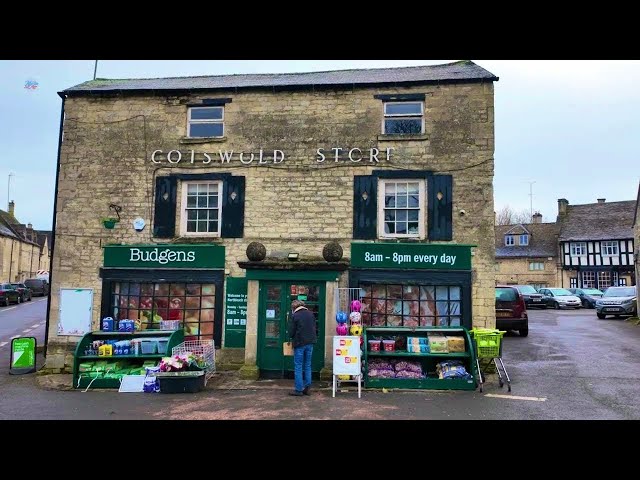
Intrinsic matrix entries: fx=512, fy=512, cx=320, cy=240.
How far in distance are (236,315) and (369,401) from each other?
417 centimetres

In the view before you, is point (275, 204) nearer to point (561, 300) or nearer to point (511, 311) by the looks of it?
point (511, 311)

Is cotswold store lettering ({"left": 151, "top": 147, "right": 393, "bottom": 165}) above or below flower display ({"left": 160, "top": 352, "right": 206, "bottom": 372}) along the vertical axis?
above

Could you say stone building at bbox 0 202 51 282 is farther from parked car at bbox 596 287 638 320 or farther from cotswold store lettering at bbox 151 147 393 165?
parked car at bbox 596 287 638 320

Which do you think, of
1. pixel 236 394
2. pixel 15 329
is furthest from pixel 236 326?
pixel 15 329

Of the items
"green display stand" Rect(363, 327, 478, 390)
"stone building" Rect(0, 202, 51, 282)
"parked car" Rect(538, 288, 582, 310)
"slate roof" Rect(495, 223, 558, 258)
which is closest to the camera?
"green display stand" Rect(363, 327, 478, 390)

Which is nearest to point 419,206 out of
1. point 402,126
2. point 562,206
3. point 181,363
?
point 402,126

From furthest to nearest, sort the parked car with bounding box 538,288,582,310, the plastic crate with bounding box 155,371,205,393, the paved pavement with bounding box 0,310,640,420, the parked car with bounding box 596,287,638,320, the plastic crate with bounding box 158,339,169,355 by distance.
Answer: the parked car with bounding box 538,288,582,310, the parked car with bounding box 596,287,638,320, the plastic crate with bounding box 158,339,169,355, the plastic crate with bounding box 155,371,205,393, the paved pavement with bounding box 0,310,640,420

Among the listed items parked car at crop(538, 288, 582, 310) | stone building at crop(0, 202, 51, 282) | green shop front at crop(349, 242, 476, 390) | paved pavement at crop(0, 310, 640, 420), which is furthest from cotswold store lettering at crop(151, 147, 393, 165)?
stone building at crop(0, 202, 51, 282)

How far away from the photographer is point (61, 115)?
43.3ft

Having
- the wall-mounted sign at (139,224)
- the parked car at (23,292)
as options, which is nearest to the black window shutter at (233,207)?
the wall-mounted sign at (139,224)

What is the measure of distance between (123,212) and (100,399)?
4870 mm

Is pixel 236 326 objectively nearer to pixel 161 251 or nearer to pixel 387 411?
pixel 161 251

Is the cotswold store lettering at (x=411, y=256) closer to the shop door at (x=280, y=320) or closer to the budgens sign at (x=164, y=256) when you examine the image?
the shop door at (x=280, y=320)

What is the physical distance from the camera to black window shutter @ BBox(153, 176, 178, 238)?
12.5 m
